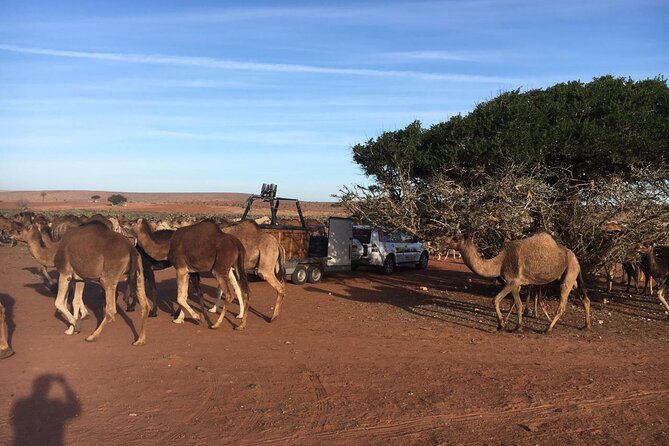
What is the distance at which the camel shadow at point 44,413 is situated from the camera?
6.20 metres

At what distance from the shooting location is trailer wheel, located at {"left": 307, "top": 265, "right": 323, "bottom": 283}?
66.1ft

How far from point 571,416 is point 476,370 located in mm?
2154

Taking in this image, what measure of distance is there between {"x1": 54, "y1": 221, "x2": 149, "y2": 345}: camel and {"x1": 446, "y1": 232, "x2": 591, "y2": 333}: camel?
6.80 meters

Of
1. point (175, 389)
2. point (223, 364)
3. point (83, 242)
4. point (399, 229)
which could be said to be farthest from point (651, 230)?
point (83, 242)

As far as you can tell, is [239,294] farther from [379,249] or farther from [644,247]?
[379,249]

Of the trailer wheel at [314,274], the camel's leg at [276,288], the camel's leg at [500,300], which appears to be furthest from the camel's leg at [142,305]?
the trailer wheel at [314,274]

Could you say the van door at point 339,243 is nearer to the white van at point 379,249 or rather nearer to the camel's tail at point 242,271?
the white van at point 379,249

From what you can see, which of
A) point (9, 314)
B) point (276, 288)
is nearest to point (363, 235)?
point (276, 288)

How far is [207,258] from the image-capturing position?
12.1 meters

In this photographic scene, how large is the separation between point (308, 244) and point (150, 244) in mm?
7695

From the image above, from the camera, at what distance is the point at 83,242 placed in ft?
35.5

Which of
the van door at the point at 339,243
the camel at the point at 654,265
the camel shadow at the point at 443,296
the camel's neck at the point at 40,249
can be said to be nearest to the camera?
the camel's neck at the point at 40,249

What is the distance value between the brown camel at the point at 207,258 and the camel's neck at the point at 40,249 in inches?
91.7

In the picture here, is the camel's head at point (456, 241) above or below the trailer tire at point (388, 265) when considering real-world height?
above
